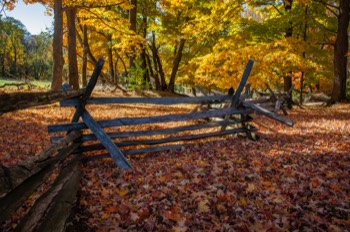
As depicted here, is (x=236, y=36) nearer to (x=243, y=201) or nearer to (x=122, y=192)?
(x=243, y=201)

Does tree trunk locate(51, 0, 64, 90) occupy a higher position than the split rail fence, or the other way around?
tree trunk locate(51, 0, 64, 90)

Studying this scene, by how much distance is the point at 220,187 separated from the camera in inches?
175

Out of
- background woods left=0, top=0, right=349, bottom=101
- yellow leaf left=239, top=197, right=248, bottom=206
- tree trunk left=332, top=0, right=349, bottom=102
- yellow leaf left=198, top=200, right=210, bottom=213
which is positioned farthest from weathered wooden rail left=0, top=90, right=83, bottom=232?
tree trunk left=332, top=0, right=349, bottom=102

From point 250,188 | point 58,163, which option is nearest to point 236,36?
point 250,188

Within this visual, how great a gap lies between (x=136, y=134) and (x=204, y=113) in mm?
1931

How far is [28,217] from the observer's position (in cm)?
281

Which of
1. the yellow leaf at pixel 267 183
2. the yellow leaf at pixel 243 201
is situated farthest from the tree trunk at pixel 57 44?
the yellow leaf at pixel 243 201

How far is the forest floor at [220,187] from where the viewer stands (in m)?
3.42

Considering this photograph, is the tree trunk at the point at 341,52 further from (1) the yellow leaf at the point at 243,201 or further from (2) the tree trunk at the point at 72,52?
(1) the yellow leaf at the point at 243,201

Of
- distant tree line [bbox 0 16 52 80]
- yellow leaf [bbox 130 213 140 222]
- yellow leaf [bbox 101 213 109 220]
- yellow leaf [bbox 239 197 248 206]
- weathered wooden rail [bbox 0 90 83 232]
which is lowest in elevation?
yellow leaf [bbox 101 213 109 220]

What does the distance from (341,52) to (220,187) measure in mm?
16213

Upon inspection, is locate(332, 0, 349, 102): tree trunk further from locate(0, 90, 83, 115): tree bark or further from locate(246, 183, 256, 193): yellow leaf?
locate(0, 90, 83, 115): tree bark

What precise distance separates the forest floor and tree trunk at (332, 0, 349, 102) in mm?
11164

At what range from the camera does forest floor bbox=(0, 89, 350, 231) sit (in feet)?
11.2
